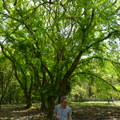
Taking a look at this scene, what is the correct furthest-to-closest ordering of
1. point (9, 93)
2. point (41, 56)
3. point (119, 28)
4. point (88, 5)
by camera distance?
1. point (9, 93)
2. point (41, 56)
3. point (119, 28)
4. point (88, 5)

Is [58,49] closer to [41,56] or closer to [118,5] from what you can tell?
[41,56]

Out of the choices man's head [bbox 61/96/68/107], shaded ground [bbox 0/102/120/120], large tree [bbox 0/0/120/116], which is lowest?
shaded ground [bbox 0/102/120/120]

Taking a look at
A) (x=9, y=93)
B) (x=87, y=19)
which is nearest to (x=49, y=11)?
(x=87, y=19)

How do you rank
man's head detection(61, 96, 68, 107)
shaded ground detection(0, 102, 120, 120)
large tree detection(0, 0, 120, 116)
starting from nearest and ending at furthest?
man's head detection(61, 96, 68, 107)
large tree detection(0, 0, 120, 116)
shaded ground detection(0, 102, 120, 120)

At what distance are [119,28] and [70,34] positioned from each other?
159 inches

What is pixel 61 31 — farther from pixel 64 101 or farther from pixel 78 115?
pixel 64 101

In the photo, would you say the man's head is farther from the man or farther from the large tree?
the large tree

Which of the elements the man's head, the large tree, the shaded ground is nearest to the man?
the man's head

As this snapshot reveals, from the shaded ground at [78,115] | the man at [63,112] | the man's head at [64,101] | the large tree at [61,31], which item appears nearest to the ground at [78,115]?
the shaded ground at [78,115]

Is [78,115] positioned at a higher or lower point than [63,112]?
lower

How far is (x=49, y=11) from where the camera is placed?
1517 cm

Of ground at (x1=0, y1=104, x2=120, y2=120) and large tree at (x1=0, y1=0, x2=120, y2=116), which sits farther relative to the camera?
ground at (x1=0, y1=104, x2=120, y2=120)

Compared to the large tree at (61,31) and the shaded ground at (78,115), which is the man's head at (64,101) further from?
the shaded ground at (78,115)

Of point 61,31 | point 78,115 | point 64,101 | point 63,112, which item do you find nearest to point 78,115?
point 78,115
